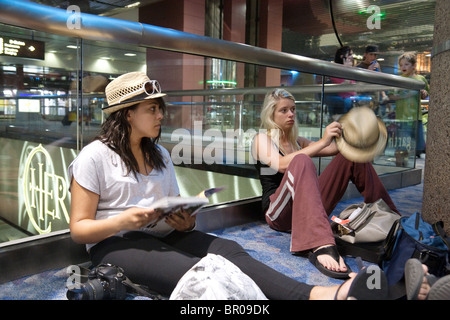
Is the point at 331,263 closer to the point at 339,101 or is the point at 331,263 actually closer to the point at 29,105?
the point at 29,105

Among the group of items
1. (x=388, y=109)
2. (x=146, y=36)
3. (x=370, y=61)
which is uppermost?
(x=370, y=61)

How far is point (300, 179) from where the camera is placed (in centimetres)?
222

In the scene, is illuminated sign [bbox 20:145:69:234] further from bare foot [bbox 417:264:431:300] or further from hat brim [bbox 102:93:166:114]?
bare foot [bbox 417:264:431:300]

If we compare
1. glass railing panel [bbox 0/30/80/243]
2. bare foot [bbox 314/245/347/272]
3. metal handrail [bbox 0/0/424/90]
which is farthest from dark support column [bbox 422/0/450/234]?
glass railing panel [bbox 0/30/80/243]

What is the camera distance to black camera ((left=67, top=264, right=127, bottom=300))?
1.53 m

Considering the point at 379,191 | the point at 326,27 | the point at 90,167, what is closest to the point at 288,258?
the point at 379,191

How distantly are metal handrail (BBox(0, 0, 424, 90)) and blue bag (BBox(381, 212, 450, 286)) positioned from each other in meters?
1.56

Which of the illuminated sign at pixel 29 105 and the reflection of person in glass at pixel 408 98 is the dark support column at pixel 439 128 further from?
the illuminated sign at pixel 29 105

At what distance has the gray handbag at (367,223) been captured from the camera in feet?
7.81

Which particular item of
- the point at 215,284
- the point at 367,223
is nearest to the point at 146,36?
the point at 215,284

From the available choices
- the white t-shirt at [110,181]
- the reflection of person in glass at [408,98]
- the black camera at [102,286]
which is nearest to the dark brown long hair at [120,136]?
the white t-shirt at [110,181]

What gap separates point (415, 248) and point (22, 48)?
2.08m

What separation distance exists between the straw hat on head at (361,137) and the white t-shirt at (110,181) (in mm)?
1270

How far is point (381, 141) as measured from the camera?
247 centimetres
